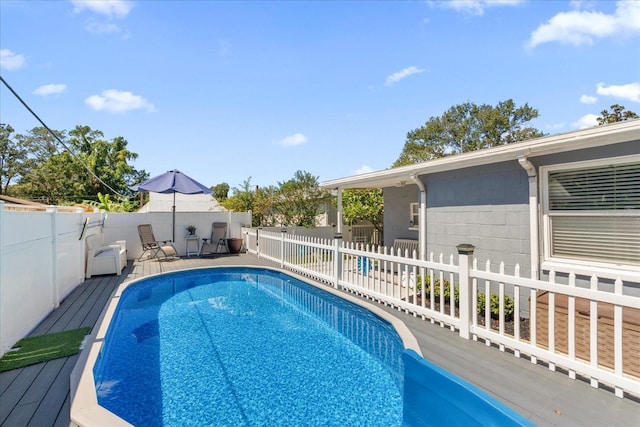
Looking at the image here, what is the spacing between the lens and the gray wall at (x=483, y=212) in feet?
17.1

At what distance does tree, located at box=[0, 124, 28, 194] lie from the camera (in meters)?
31.0

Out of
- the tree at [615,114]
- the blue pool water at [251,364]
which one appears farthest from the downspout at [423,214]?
the tree at [615,114]

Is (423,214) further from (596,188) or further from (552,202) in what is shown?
(596,188)

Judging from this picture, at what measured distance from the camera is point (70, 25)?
814cm

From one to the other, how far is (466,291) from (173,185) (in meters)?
9.45

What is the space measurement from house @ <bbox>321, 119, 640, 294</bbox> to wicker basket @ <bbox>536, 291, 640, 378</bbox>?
0.42 meters

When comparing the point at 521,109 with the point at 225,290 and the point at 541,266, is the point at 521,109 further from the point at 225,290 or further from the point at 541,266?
the point at 225,290

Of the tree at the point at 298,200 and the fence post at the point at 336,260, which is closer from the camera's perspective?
the fence post at the point at 336,260

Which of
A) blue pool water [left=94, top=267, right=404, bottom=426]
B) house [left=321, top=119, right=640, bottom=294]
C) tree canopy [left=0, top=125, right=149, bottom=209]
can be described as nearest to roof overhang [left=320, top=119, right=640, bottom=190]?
house [left=321, top=119, right=640, bottom=294]

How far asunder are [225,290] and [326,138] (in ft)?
41.9

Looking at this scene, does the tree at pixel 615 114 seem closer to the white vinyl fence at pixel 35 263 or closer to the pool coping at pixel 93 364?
the pool coping at pixel 93 364

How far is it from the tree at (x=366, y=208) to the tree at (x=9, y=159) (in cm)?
3591

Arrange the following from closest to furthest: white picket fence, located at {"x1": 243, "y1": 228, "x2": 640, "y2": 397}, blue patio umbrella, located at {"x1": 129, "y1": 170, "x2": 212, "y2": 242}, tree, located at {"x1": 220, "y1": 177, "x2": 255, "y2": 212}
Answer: white picket fence, located at {"x1": 243, "y1": 228, "x2": 640, "y2": 397} < blue patio umbrella, located at {"x1": 129, "y1": 170, "x2": 212, "y2": 242} < tree, located at {"x1": 220, "y1": 177, "x2": 255, "y2": 212}

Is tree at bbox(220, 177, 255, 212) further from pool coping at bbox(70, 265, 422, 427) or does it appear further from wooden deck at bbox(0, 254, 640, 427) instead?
wooden deck at bbox(0, 254, 640, 427)
